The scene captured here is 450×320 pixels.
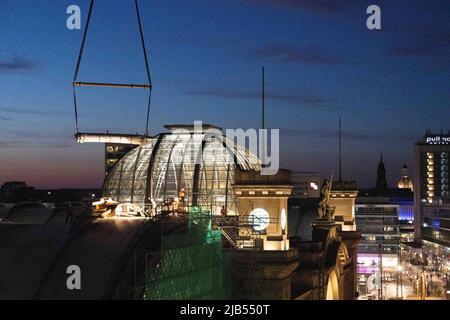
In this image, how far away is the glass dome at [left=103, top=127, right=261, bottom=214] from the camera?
2913 inches

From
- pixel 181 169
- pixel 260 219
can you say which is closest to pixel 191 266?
pixel 260 219

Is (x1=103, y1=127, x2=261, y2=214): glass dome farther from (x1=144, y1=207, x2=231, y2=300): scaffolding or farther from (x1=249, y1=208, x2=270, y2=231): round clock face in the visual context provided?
(x1=144, y1=207, x2=231, y2=300): scaffolding

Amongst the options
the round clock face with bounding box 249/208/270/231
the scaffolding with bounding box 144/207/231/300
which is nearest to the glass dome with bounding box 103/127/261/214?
the round clock face with bounding box 249/208/270/231

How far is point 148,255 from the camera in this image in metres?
29.1

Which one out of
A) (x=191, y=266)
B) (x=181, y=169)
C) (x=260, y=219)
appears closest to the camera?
(x=191, y=266)

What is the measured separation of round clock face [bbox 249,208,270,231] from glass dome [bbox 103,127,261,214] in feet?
93.9

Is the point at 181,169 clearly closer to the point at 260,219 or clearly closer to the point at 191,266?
the point at 260,219

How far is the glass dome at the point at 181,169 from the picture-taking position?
74.0m

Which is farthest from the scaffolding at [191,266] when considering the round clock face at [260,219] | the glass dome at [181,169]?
the glass dome at [181,169]

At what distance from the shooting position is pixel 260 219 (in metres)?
41.8

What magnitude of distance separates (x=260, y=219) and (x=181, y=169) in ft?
120

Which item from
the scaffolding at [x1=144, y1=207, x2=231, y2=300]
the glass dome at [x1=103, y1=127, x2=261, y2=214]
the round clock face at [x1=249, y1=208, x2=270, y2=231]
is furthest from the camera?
the glass dome at [x1=103, y1=127, x2=261, y2=214]

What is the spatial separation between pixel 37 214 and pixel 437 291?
74.6 metres
